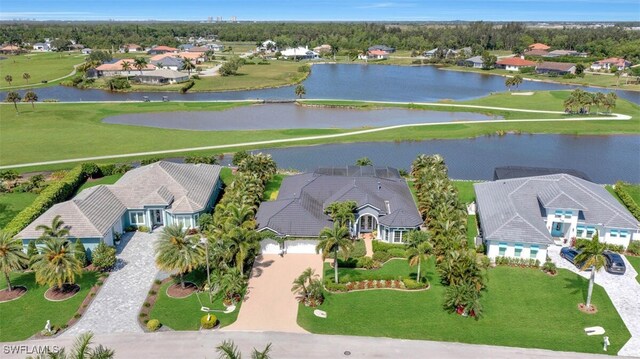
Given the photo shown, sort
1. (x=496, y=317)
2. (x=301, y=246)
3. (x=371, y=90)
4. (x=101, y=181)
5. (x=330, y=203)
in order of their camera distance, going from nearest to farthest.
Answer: (x=496, y=317)
(x=301, y=246)
(x=330, y=203)
(x=101, y=181)
(x=371, y=90)

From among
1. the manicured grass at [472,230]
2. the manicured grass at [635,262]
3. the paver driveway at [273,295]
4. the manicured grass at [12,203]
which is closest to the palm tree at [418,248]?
the paver driveway at [273,295]

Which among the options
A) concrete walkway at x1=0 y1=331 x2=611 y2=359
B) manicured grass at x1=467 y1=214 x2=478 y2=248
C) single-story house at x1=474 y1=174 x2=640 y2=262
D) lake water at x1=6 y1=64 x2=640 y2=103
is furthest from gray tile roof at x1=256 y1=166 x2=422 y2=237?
lake water at x1=6 y1=64 x2=640 y2=103

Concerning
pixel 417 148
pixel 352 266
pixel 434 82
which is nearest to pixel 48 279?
pixel 352 266

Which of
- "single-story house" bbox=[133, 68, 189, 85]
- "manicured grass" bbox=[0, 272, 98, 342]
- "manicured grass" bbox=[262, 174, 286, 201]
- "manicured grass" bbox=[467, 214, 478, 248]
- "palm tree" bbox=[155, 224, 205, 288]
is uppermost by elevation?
"single-story house" bbox=[133, 68, 189, 85]

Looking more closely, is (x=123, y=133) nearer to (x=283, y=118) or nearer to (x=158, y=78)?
(x=283, y=118)

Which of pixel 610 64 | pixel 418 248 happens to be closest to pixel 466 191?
pixel 418 248

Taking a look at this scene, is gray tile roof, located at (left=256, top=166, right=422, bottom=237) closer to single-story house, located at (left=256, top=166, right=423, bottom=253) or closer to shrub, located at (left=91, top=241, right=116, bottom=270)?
single-story house, located at (left=256, top=166, right=423, bottom=253)

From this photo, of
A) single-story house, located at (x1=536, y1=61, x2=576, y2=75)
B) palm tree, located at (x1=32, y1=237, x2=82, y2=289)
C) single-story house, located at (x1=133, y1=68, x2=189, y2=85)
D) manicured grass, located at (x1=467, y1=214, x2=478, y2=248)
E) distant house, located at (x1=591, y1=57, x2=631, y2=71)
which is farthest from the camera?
distant house, located at (x1=591, y1=57, x2=631, y2=71)
